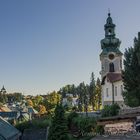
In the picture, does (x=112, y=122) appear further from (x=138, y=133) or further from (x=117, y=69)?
(x=117, y=69)

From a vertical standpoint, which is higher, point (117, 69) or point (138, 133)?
point (117, 69)

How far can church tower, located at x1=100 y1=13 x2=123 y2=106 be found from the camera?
6381 centimetres

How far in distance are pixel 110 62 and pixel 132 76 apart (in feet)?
120

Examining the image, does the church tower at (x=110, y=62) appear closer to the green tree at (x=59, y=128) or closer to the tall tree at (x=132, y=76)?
the tall tree at (x=132, y=76)

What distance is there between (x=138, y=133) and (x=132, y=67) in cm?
1850

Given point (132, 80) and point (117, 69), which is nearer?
point (132, 80)

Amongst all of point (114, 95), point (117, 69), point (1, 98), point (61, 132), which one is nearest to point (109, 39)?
point (117, 69)

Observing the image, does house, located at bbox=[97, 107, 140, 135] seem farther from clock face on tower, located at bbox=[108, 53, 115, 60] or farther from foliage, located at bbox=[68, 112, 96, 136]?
clock face on tower, located at bbox=[108, 53, 115, 60]

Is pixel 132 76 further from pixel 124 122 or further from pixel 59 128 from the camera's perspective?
pixel 124 122

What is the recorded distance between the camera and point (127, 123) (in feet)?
62.0

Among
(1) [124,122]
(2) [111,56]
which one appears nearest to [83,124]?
(1) [124,122]

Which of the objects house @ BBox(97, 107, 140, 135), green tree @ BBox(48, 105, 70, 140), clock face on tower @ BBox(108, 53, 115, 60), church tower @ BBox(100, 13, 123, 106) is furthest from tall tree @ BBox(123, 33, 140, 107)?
clock face on tower @ BBox(108, 53, 115, 60)

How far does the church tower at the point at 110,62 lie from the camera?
63812mm

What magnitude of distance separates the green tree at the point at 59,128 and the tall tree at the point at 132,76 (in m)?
9.77
